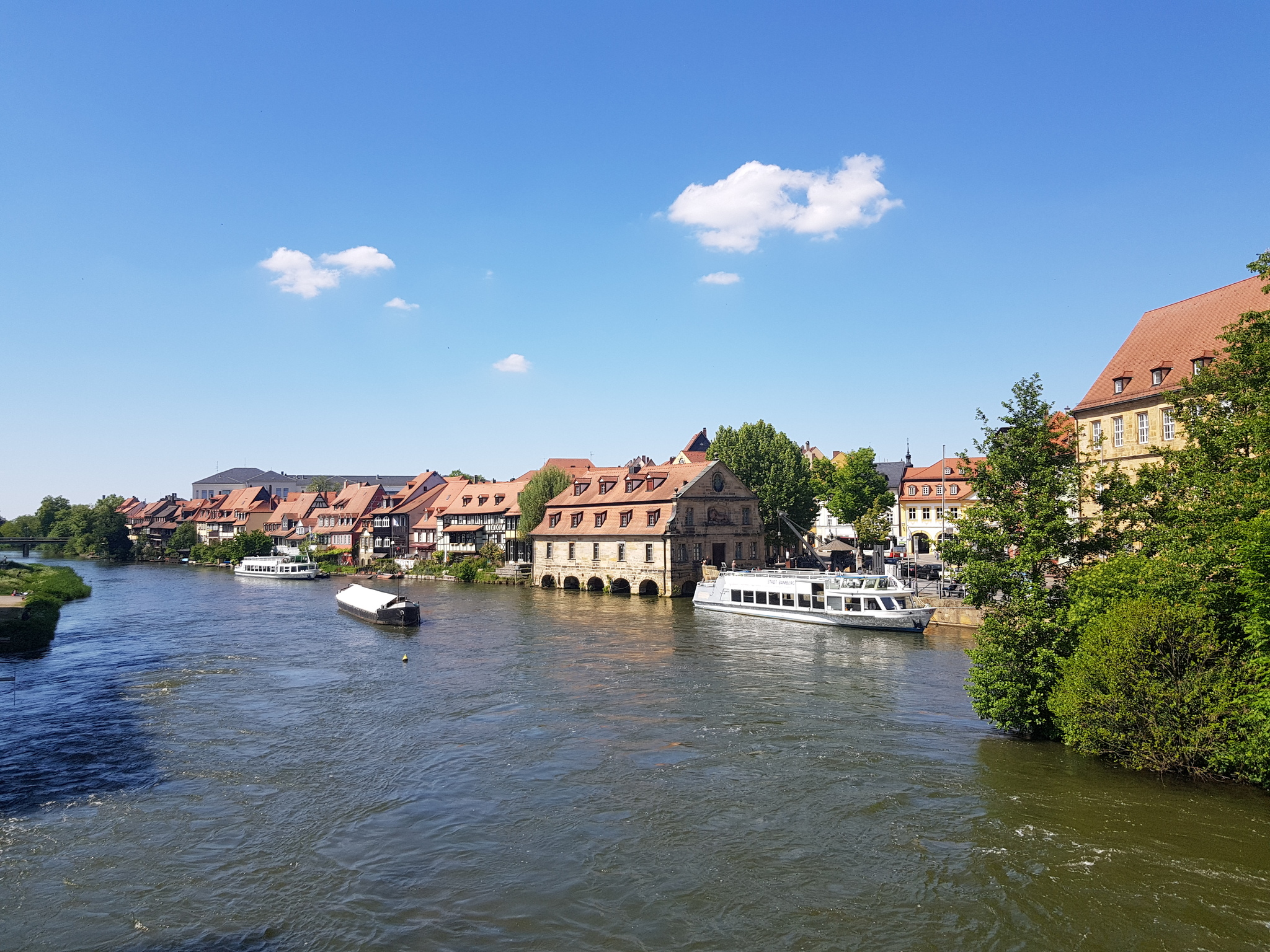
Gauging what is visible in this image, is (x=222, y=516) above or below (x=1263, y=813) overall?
above

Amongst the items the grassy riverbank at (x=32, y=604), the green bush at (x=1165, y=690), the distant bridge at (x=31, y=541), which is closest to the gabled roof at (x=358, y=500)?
the grassy riverbank at (x=32, y=604)

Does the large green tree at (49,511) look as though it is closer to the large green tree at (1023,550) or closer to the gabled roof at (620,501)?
the gabled roof at (620,501)

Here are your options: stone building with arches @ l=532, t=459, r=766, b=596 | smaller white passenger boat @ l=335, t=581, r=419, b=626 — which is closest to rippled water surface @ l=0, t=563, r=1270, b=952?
smaller white passenger boat @ l=335, t=581, r=419, b=626

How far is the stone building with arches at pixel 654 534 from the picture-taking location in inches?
2645

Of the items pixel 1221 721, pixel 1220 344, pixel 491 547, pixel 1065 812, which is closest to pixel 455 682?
pixel 1065 812

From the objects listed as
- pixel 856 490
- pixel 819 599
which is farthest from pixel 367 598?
pixel 856 490

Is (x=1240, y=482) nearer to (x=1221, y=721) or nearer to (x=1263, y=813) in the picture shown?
(x=1221, y=721)

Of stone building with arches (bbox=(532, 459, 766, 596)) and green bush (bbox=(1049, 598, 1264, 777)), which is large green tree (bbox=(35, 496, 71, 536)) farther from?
green bush (bbox=(1049, 598, 1264, 777))

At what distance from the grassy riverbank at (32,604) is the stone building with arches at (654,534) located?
39.3 metres

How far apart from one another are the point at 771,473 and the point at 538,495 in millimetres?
24972

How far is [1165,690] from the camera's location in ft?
61.6

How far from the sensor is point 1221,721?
18250mm

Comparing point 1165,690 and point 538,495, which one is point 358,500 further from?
point 1165,690

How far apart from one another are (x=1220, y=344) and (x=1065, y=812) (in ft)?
113
